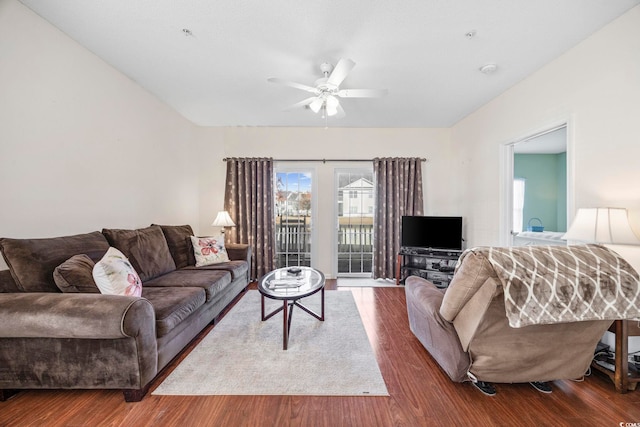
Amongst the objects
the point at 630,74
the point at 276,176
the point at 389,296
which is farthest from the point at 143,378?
the point at 630,74

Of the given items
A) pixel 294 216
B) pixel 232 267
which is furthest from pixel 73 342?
pixel 294 216

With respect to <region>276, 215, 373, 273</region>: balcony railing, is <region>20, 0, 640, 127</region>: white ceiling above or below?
above

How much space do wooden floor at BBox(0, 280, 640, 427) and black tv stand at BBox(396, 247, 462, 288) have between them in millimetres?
1934

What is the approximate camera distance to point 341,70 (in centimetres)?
204

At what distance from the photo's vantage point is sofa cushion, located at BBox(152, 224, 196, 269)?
10.3 ft

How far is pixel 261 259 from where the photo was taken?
425cm

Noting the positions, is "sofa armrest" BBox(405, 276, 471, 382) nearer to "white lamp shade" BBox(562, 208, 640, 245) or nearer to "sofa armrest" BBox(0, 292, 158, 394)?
"white lamp shade" BBox(562, 208, 640, 245)

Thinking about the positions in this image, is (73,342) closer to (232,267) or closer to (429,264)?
(232,267)

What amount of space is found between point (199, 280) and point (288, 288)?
0.96m

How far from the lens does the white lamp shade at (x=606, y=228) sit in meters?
1.71

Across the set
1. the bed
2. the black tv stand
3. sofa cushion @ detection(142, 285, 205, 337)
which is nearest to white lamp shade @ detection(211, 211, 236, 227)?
sofa cushion @ detection(142, 285, 205, 337)

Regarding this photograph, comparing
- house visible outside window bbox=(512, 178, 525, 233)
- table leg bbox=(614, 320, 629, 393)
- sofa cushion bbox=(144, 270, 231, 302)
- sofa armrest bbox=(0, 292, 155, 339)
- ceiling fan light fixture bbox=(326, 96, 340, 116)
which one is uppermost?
ceiling fan light fixture bbox=(326, 96, 340, 116)

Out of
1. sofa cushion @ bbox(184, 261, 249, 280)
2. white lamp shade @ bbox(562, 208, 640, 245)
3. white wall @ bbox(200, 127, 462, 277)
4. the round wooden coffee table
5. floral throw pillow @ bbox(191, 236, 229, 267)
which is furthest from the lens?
white wall @ bbox(200, 127, 462, 277)

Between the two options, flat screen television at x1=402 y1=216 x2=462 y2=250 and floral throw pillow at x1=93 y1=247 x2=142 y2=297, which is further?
flat screen television at x1=402 y1=216 x2=462 y2=250
